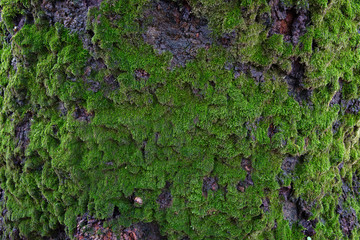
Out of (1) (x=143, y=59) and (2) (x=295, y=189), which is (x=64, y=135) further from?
(2) (x=295, y=189)

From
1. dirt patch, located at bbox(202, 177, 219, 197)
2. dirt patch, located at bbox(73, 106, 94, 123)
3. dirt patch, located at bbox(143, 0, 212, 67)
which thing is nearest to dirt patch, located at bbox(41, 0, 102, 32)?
dirt patch, located at bbox(143, 0, 212, 67)

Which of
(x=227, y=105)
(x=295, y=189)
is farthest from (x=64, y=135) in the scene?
(x=295, y=189)

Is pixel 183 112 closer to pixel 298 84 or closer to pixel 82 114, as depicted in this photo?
pixel 82 114

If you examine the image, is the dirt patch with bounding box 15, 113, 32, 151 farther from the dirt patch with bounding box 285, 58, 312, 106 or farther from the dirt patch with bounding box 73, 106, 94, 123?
the dirt patch with bounding box 285, 58, 312, 106

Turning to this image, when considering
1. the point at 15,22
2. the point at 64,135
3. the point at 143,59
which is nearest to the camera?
the point at 143,59

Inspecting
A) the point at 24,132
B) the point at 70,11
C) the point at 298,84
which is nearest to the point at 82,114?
the point at 24,132
